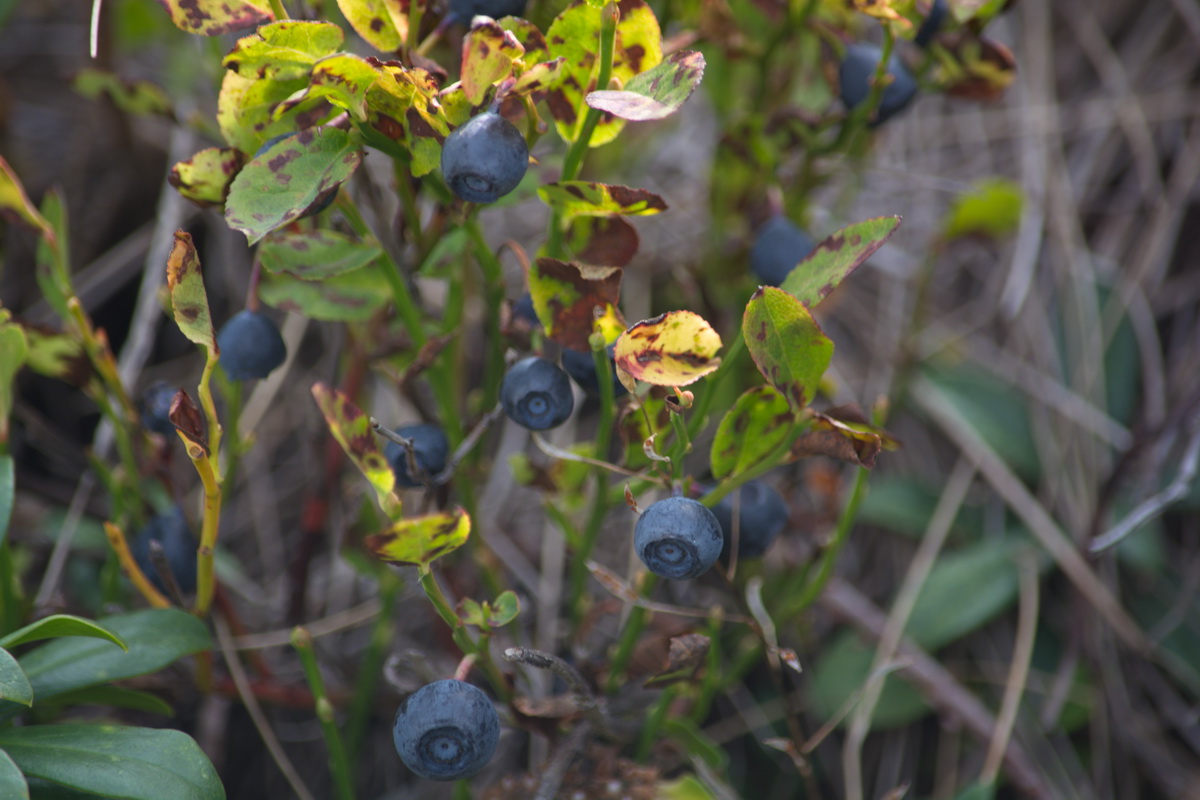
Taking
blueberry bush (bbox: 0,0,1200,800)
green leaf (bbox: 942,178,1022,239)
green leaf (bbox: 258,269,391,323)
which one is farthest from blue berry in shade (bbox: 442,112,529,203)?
green leaf (bbox: 942,178,1022,239)

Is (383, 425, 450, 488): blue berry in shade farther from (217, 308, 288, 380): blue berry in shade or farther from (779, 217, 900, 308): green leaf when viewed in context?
(779, 217, 900, 308): green leaf

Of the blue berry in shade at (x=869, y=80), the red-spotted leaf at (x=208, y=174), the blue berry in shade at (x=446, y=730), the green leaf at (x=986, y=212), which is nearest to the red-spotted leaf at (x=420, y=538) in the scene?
the blue berry in shade at (x=446, y=730)

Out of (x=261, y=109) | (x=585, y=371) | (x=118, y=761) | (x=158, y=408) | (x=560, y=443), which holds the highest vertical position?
(x=261, y=109)

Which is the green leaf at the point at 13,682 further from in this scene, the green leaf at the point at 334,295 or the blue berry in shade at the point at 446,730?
the green leaf at the point at 334,295

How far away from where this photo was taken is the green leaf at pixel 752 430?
85 cm

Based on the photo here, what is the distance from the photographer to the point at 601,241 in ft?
3.02

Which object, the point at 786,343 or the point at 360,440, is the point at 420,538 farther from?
the point at 786,343

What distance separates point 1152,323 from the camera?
1778mm

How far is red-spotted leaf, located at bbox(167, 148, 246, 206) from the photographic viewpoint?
81 cm

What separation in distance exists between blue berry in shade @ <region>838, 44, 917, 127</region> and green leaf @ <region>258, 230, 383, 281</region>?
1.99 feet

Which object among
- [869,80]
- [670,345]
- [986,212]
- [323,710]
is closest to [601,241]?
[670,345]

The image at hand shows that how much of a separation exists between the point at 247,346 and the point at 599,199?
0.38 metres

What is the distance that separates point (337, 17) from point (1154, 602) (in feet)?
5.10

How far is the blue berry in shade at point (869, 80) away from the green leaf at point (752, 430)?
0.48 metres
